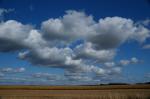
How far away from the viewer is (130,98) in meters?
36.6

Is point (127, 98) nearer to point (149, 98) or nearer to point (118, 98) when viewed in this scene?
point (118, 98)

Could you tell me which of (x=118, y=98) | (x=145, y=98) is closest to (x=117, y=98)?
(x=118, y=98)

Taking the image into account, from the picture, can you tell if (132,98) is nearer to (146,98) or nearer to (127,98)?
(127,98)

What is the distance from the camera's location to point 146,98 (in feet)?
110

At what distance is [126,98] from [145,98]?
358 centimetres

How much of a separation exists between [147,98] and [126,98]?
378 centimetres

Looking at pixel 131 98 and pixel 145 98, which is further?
pixel 131 98

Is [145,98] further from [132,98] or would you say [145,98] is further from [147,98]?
[132,98]

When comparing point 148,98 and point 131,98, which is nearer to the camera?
point 148,98

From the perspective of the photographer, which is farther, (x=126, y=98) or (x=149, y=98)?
(x=126, y=98)

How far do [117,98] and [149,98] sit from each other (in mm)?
4928

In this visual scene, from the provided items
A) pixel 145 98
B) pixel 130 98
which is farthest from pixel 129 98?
pixel 145 98

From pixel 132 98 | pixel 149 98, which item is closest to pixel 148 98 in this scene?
pixel 149 98

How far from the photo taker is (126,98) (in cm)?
3694
